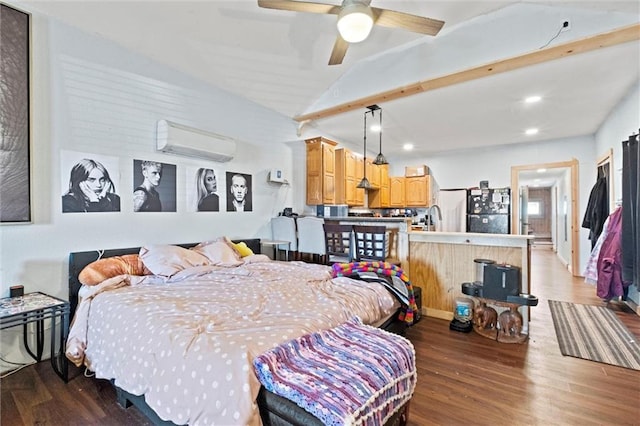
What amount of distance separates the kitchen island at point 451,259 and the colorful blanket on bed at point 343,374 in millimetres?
2093

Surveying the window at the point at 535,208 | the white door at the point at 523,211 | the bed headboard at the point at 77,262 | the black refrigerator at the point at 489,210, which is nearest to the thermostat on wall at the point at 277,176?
the bed headboard at the point at 77,262

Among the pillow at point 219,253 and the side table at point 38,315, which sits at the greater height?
the pillow at point 219,253

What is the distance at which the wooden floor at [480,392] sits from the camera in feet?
6.00

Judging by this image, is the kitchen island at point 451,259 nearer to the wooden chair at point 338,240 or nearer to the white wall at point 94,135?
the wooden chair at point 338,240

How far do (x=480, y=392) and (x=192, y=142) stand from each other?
3.64m

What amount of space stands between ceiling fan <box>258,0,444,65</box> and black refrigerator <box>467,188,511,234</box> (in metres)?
4.74

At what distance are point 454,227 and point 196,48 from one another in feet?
18.9

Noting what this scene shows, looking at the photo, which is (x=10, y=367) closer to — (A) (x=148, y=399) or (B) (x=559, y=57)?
(A) (x=148, y=399)

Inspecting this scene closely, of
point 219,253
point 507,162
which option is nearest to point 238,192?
point 219,253

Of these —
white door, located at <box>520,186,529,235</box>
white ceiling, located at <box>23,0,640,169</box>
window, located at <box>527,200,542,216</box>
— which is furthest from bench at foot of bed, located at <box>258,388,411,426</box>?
window, located at <box>527,200,542,216</box>

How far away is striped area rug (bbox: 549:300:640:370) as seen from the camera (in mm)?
2596

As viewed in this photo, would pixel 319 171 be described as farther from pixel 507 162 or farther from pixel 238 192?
pixel 507 162

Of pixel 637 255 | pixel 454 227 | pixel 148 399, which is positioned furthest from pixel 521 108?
pixel 148 399

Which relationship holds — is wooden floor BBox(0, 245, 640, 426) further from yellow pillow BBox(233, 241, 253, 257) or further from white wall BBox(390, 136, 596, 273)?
white wall BBox(390, 136, 596, 273)
